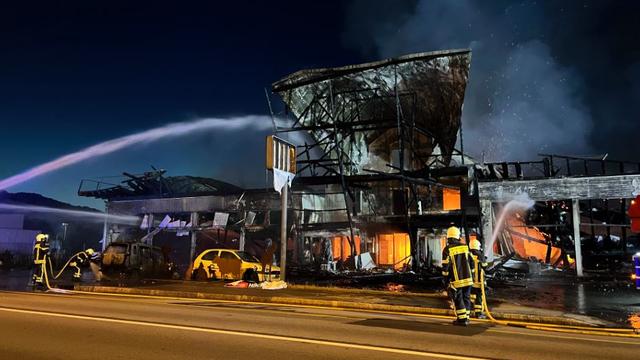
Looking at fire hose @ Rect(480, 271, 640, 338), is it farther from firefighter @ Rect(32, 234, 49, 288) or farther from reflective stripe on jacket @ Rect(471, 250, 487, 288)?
firefighter @ Rect(32, 234, 49, 288)

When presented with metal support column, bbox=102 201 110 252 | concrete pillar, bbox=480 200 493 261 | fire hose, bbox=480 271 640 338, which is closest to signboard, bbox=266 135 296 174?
fire hose, bbox=480 271 640 338

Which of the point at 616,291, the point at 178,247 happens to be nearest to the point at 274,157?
the point at 616,291

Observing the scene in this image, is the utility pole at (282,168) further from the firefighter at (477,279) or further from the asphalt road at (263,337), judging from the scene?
the firefighter at (477,279)

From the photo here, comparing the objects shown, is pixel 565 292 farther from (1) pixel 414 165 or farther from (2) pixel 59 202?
(2) pixel 59 202

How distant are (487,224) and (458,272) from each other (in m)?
13.8

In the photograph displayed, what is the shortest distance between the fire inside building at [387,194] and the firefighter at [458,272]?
12.2 m

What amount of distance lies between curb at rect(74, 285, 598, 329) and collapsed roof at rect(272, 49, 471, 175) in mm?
11724

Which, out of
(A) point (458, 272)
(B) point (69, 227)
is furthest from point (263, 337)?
(B) point (69, 227)

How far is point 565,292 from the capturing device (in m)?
14.7

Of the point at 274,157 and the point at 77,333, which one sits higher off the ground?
→ the point at 274,157

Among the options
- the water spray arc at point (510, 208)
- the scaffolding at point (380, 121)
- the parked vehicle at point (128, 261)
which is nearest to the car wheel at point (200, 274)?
the parked vehicle at point (128, 261)

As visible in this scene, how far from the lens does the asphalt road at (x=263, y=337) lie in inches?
220

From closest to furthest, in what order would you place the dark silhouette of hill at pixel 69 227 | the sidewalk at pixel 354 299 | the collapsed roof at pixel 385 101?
the sidewalk at pixel 354 299
the collapsed roof at pixel 385 101
the dark silhouette of hill at pixel 69 227

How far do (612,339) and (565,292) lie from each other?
7.88 meters
